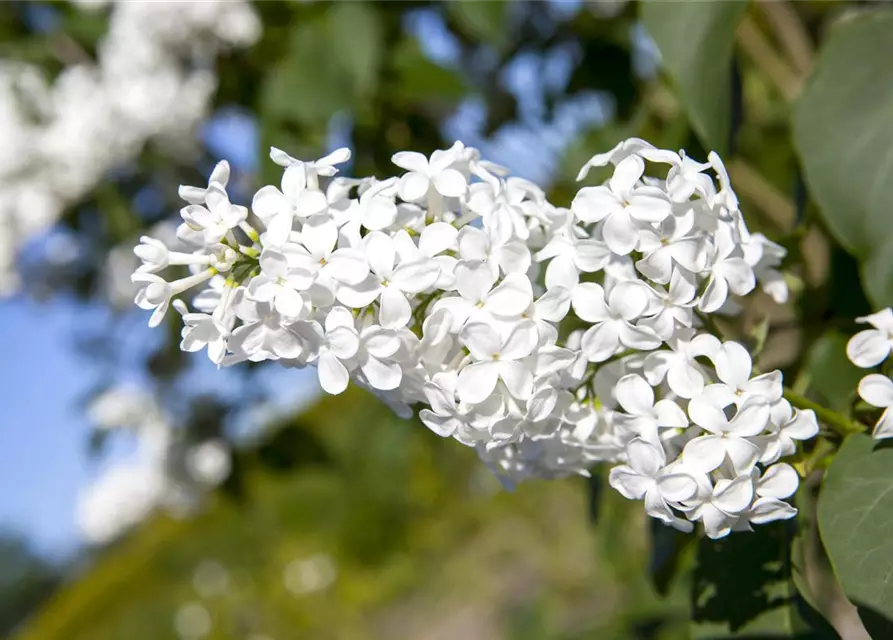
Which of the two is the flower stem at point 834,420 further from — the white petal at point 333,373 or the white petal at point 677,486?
the white petal at point 333,373

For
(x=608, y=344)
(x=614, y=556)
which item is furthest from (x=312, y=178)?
(x=614, y=556)

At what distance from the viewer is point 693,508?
0.59 m

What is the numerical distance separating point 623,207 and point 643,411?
0.48 ft

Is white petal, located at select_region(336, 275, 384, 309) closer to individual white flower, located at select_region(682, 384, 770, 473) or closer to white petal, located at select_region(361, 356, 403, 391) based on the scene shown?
white petal, located at select_region(361, 356, 403, 391)

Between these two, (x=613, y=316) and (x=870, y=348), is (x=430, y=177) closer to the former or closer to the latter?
(x=613, y=316)

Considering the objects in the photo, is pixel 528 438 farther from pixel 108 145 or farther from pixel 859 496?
pixel 108 145

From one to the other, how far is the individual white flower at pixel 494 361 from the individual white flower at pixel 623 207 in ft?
0.29

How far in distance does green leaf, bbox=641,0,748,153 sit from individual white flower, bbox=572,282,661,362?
26 centimetres

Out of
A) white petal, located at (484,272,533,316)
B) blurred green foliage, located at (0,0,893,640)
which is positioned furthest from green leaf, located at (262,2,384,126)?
white petal, located at (484,272,533,316)

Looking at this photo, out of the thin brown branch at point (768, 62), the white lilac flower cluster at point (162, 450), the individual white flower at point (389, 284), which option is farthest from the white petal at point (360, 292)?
the white lilac flower cluster at point (162, 450)

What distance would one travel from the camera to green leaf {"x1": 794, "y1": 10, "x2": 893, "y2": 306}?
2.57 feet

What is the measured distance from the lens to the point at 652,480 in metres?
0.59

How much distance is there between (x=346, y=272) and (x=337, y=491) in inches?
284

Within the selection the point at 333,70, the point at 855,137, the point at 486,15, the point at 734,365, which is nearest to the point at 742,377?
the point at 734,365
